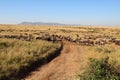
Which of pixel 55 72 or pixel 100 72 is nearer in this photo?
pixel 100 72

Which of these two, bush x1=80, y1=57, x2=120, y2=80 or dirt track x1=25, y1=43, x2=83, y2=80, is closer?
bush x1=80, y1=57, x2=120, y2=80

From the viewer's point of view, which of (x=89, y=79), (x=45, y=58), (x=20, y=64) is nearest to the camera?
(x=89, y=79)

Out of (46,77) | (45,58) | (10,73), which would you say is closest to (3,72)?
(10,73)

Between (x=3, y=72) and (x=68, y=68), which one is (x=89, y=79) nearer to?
(x=3, y=72)

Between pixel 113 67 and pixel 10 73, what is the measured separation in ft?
16.5

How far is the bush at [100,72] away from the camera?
12245 millimetres

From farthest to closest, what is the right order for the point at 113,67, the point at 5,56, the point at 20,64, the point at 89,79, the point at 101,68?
1. the point at 5,56
2. the point at 20,64
3. the point at 113,67
4. the point at 101,68
5. the point at 89,79

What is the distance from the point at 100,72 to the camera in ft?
41.9

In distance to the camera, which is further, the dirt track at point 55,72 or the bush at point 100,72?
the dirt track at point 55,72

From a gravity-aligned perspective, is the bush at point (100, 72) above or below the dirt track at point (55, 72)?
above

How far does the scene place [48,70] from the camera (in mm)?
16422

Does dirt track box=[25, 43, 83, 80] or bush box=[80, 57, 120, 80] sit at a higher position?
bush box=[80, 57, 120, 80]

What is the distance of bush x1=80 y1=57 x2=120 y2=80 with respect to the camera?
1225 centimetres

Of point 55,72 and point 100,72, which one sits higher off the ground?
point 100,72
